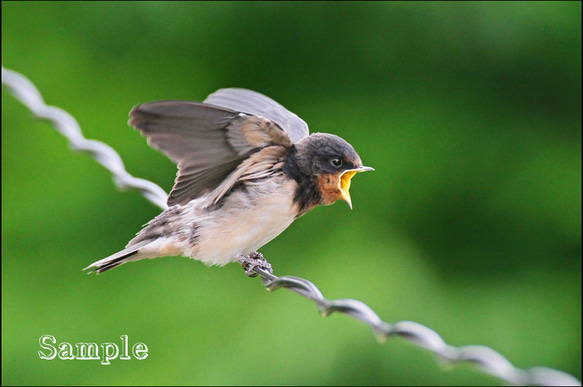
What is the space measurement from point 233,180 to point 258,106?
38cm

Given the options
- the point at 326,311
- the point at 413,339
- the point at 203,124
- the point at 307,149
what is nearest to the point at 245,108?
the point at 307,149

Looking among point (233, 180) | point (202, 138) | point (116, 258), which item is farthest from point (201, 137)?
point (116, 258)

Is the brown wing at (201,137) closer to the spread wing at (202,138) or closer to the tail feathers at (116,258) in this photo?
the spread wing at (202,138)

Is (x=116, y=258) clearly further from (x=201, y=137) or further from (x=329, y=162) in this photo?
Answer: (x=329, y=162)

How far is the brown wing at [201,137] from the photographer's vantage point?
1.66m

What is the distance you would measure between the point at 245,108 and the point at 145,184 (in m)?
A: 0.39

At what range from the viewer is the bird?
1.73 metres

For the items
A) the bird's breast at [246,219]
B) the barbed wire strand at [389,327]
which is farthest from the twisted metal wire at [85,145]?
the bird's breast at [246,219]

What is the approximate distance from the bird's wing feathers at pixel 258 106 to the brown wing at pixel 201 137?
12.1 inches

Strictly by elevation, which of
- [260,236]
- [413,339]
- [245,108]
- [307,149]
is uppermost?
[245,108]

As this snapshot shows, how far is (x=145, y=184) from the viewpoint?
6.23ft

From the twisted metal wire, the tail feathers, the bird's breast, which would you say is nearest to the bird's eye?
the bird's breast

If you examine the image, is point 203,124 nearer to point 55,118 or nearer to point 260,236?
point 260,236

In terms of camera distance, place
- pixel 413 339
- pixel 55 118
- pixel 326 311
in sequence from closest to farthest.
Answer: pixel 413 339, pixel 326 311, pixel 55 118
